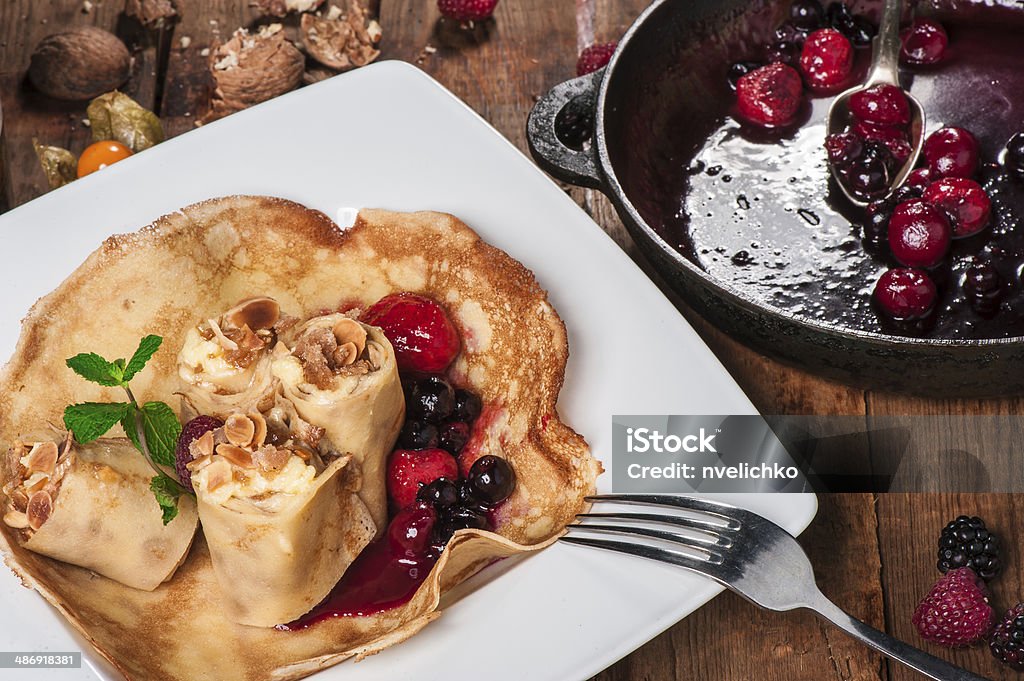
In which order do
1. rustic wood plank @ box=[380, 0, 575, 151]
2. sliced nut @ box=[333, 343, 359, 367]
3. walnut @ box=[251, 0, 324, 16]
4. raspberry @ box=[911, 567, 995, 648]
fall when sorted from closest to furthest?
sliced nut @ box=[333, 343, 359, 367] < raspberry @ box=[911, 567, 995, 648] < rustic wood plank @ box=[380, 0, 575, 151] < walnut @ box=[251, 0, 324, 16]

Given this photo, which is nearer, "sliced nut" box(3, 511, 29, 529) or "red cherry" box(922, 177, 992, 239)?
"sliced nut" box(3, 511, 29, 529)

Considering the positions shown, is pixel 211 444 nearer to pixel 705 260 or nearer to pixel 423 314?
pixel 423 314

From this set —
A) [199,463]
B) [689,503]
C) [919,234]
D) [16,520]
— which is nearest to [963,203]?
[919,234]

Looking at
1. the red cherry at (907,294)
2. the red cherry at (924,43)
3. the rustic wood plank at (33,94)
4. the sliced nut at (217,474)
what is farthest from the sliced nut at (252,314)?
the red cherry at (924,43)

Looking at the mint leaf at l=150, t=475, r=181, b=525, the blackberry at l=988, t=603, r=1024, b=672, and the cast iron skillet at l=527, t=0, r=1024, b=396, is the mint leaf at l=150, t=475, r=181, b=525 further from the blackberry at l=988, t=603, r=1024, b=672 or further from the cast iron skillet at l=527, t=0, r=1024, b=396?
the blackberry at l=988, t=603, r=1024, b=672

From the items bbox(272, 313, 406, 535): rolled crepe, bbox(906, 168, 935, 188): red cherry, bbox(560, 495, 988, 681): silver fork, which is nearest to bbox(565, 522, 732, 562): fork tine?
bbox(560, 495, 988, 681): silver fork

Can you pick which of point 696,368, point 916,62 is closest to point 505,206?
point 696,368

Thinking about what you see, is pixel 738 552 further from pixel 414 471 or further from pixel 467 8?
pixel 467 8
